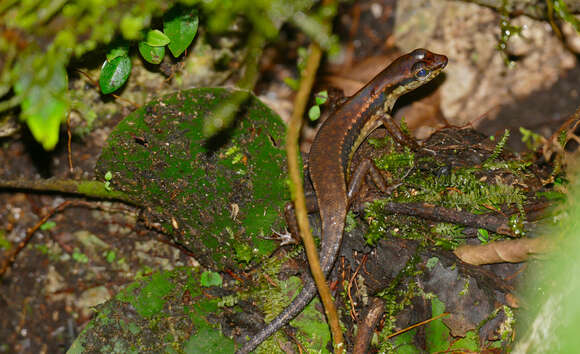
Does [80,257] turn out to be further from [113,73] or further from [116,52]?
[116,52]

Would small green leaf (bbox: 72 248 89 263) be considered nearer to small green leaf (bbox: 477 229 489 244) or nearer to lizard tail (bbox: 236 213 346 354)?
lizard tail (bbox: 236 213 346 354)

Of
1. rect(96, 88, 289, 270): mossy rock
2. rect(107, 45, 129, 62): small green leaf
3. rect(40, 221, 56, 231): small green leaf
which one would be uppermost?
rect(107, 45, 129, 62): small green leaf

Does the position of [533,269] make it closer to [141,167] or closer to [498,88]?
[498,88]

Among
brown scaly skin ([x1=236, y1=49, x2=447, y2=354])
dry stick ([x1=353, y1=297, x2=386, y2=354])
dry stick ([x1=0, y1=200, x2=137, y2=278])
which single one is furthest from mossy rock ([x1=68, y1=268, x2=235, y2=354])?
dry stick ([x1=0, y1=200, x2=137, y2=278])

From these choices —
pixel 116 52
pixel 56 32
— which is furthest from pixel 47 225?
pixel 56 32

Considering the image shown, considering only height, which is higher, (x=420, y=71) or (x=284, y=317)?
(x=420, y=71)
